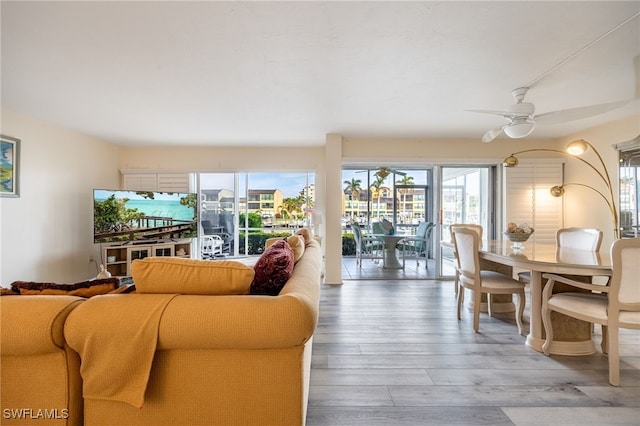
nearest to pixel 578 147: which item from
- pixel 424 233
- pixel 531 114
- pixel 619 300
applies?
pixel 531 114

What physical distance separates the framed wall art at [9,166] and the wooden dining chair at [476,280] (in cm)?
513

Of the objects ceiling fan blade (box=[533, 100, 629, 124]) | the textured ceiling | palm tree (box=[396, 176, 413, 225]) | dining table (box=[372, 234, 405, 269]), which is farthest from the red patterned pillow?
palm tree (box=[396, 176, 413, 225])

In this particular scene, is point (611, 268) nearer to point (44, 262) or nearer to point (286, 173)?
point (286, 173)

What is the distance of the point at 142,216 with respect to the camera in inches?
200

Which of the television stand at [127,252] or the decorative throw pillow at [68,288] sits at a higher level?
the decorative throw pillow at [68,288]

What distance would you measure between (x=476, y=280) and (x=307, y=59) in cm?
256

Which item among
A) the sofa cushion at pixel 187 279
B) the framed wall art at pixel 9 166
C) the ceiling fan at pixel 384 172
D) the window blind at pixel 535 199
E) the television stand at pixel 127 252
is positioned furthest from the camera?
the ceiling fan at pixel 384 172

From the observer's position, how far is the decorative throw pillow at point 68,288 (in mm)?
1489

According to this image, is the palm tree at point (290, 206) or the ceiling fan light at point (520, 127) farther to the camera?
the palm tree at point (290, 206)

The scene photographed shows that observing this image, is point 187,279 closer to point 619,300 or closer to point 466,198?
point 619,300

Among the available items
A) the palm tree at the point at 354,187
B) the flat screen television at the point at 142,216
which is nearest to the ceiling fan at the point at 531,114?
→ the flat screen television at the point at 142,216

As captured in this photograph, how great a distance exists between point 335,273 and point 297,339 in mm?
3574

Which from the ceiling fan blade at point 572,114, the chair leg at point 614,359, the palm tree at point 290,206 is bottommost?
the chair leg at point 614,359

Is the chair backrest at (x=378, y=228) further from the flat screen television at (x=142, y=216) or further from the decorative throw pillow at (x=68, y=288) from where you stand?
the decorative throw pillow at (x=68, y=288)
